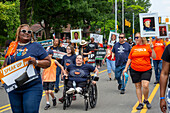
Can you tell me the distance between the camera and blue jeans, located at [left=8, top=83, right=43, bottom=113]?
14.9 feet

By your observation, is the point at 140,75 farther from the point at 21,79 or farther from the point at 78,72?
the point at 21,79

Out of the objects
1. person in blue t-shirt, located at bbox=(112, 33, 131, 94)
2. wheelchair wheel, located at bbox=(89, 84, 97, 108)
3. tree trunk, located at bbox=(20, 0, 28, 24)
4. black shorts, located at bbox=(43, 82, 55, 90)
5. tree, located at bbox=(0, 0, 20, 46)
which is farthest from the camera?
tree trunk, located at bbox=(20, 0, 28, 24)

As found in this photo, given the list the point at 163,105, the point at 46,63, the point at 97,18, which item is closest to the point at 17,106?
the point at 46,63

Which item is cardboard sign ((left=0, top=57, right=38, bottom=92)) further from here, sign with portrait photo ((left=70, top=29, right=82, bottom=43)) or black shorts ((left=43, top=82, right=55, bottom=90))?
sign with portrait photo ((left=70, top=29, right=82, bottom=43))

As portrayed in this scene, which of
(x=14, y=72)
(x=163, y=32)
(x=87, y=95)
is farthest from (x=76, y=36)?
(x=14, y=72)

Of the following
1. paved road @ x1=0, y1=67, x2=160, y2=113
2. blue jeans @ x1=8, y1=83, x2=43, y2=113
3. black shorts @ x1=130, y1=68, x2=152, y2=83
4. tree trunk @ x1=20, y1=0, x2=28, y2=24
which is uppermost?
tree trunk @ x1=20, y1=0, x2=28, y2=24

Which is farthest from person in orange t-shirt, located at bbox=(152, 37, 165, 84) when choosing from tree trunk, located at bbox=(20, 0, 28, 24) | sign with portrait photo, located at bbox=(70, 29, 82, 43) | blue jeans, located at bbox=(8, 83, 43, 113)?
tree trunk, located at bbox=(20, 0, 28, 24)

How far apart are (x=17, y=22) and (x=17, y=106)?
117ft

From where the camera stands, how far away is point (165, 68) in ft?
14.3

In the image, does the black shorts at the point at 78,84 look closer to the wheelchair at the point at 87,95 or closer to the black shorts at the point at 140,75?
the wheelchair at the point at 87,95

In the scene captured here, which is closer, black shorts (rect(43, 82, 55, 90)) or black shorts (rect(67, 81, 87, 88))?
black shorts (rect(67, 81, 87, 88))

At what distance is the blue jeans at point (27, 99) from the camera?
453 cm

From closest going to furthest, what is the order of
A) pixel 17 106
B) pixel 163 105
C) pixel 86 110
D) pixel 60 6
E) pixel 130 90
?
1. pixel 163 105
2. pixel 17 106
3. pixel 86 110
4. pixel 130 90
5. pixel 60 6

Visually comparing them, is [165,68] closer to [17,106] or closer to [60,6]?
[17,106]
